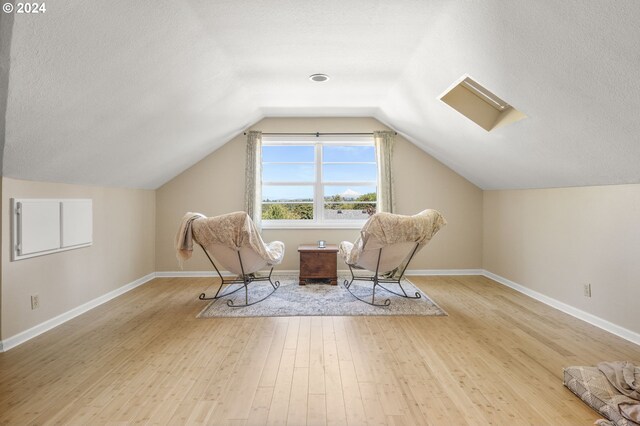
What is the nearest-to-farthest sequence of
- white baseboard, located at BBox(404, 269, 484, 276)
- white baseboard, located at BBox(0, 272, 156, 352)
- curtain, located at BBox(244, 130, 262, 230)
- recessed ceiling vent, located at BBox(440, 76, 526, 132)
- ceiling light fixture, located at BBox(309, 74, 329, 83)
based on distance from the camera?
white baseboard, located at BBox(0, 272, 156, 352), recessed ceiling vent, located at BBox(440, 76, 526, 132), ceiling light fixture, located at BBox(309, 74, 329, 83), curtain, located at BBox(244, 130, 262, 230), white baseboard, located at BBox(404, 269, 484, 276)

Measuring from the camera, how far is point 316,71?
348cm

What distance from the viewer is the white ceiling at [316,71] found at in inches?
72.2

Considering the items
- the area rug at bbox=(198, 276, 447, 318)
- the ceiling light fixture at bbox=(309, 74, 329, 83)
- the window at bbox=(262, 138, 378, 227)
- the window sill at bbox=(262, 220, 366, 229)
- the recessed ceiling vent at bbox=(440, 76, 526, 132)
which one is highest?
the ceiling light fixture at bbox=(309, 74, 329, 83)

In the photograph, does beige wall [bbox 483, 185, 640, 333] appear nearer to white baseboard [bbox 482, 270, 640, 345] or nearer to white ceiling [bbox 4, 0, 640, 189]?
white baseboard [bbox 482, 270, 640, 345]

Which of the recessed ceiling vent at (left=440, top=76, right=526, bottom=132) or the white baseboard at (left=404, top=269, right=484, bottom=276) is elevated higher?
the recessed ceiling vent at (left=440, top=76, right=526, bottom=132)

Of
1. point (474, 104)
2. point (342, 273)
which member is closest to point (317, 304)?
point (342, 273)

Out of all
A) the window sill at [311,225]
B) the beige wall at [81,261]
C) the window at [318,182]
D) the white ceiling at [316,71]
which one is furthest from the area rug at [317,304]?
the white ceiling at [316,71]

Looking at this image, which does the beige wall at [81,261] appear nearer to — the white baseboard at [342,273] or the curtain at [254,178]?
the white baseboard at [342,273]

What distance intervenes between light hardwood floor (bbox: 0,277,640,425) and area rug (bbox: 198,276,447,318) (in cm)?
17

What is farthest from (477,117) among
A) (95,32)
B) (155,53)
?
(95,32)

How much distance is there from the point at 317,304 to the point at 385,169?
2.45 m

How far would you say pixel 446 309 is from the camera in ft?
11.6

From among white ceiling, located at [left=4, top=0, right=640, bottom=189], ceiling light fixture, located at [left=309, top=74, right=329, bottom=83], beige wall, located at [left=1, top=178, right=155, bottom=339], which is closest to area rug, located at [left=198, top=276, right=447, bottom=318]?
beige wall, located at [left=1, top=178, right=155, bottom=339]

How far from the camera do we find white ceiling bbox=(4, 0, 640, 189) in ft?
6.02
